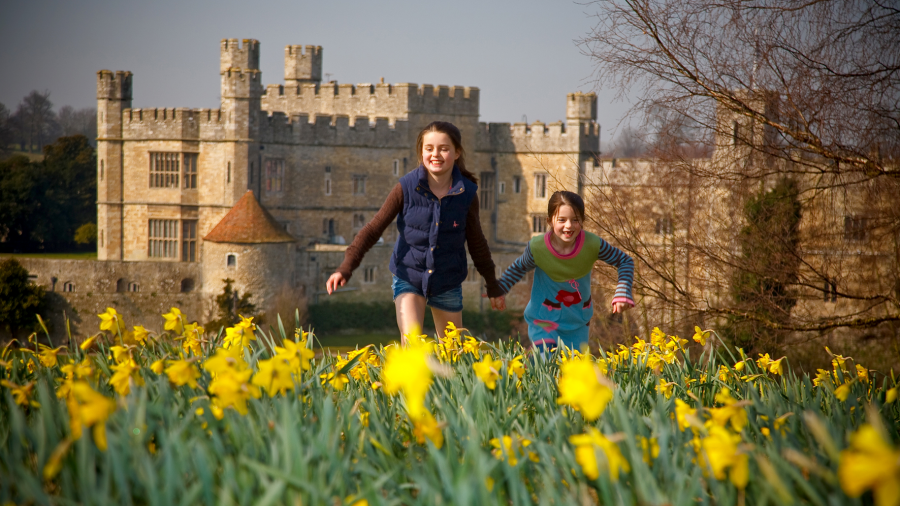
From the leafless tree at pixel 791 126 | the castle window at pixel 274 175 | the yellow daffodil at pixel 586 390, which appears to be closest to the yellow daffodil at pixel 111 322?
the yellow daffodil at pixel 586 390

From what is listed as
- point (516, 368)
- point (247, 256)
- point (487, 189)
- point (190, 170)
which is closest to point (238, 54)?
point (190, 170)

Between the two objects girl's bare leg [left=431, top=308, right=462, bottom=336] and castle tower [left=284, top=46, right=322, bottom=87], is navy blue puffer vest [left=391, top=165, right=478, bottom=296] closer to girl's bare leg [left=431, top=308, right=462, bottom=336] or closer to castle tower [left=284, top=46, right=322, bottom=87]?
girl's bare leg [left=431, top=308, right=462, bottom=336]

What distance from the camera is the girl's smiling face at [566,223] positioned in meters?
4.79

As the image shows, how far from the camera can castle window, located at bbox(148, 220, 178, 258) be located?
30203 millimetres

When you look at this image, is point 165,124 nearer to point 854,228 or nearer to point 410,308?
point 854,228

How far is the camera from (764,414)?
2.72 meters

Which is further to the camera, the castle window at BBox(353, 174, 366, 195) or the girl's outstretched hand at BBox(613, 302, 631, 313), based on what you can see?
the castle window at BBox(353, 174, 366, 195)

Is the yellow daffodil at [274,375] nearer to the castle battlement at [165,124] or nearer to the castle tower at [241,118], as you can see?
the castle tower at [241,118]

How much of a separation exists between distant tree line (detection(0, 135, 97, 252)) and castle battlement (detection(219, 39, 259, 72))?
11293mm

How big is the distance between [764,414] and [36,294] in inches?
1087

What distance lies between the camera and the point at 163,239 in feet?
99.6

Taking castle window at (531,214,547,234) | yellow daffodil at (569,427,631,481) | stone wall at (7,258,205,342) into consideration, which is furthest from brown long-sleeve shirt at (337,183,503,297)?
castle window at (531,214,547,234)

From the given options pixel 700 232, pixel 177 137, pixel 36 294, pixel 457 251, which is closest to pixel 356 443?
pixel 457 251

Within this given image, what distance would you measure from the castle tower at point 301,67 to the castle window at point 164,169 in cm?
701
